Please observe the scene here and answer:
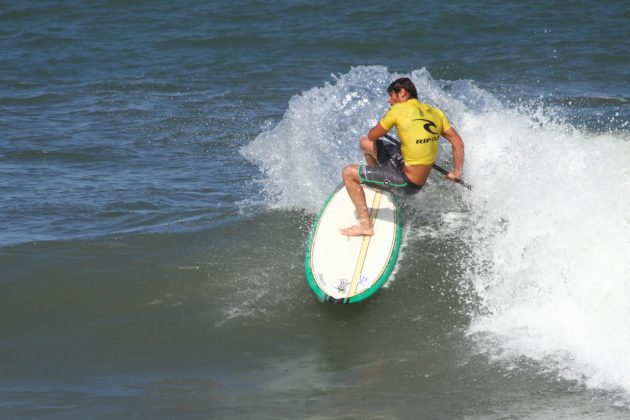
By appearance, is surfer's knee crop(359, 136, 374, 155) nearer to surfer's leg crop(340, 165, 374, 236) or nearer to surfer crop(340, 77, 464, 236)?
surfer crop(340, 77, 464, 236)

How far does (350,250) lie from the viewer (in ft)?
27.2

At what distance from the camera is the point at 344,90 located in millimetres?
11750

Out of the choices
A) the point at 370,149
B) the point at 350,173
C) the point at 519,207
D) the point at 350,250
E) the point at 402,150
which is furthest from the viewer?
the point at 519,207

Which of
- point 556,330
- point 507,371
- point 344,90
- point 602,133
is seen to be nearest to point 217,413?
point 507,371

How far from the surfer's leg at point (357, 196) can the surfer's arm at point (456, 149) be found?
Answer: 86 centimetres

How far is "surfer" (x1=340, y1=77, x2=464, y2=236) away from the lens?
7.99 metres

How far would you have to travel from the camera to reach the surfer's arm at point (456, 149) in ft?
27.1

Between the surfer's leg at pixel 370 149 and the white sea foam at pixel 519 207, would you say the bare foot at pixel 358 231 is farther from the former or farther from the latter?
the white sea foam at pixel 519 207

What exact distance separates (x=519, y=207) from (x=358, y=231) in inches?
64.6

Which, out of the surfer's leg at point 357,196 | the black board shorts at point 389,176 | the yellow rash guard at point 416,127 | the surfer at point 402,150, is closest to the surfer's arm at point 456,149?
the surfer at point 402,150

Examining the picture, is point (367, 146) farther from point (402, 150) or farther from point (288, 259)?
point (288, 259)

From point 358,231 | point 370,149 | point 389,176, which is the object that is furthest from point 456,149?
point 358,231

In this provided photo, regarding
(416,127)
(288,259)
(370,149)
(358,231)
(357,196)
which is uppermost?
(416,127)

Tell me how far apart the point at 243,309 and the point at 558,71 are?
34.1ft
